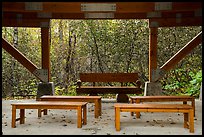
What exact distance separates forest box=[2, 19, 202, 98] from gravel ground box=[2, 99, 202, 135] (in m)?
5.03

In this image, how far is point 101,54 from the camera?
40.5 feet

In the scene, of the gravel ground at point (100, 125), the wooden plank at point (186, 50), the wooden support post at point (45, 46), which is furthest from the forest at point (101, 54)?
the gravel ground at point (100, 125)

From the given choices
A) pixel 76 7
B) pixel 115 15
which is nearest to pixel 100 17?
pixel 115 15

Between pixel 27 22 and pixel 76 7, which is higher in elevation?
pixel 76 7

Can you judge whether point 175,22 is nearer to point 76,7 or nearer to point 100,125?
point 76,7

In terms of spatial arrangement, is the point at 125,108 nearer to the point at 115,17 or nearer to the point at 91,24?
the point at 115,17

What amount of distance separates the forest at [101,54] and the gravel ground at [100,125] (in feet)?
16.5

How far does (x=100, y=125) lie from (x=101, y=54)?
6.98 m

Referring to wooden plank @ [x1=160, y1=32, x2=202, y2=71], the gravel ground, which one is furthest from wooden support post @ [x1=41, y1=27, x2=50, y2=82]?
wooden plank @ [x1=160, y1=32, x2=202, y2=71]

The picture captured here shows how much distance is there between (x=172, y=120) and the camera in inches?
239

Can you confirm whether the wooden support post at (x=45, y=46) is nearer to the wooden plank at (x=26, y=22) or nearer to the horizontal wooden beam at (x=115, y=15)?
the wooden plank at (x=26, y=22)

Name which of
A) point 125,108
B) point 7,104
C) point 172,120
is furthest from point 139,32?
point 125,108

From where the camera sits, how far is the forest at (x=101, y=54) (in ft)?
39.2

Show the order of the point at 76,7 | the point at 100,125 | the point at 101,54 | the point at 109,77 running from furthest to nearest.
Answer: the point at 101,54
the point at 109,77
the point at 76,7
the point at 100,125
